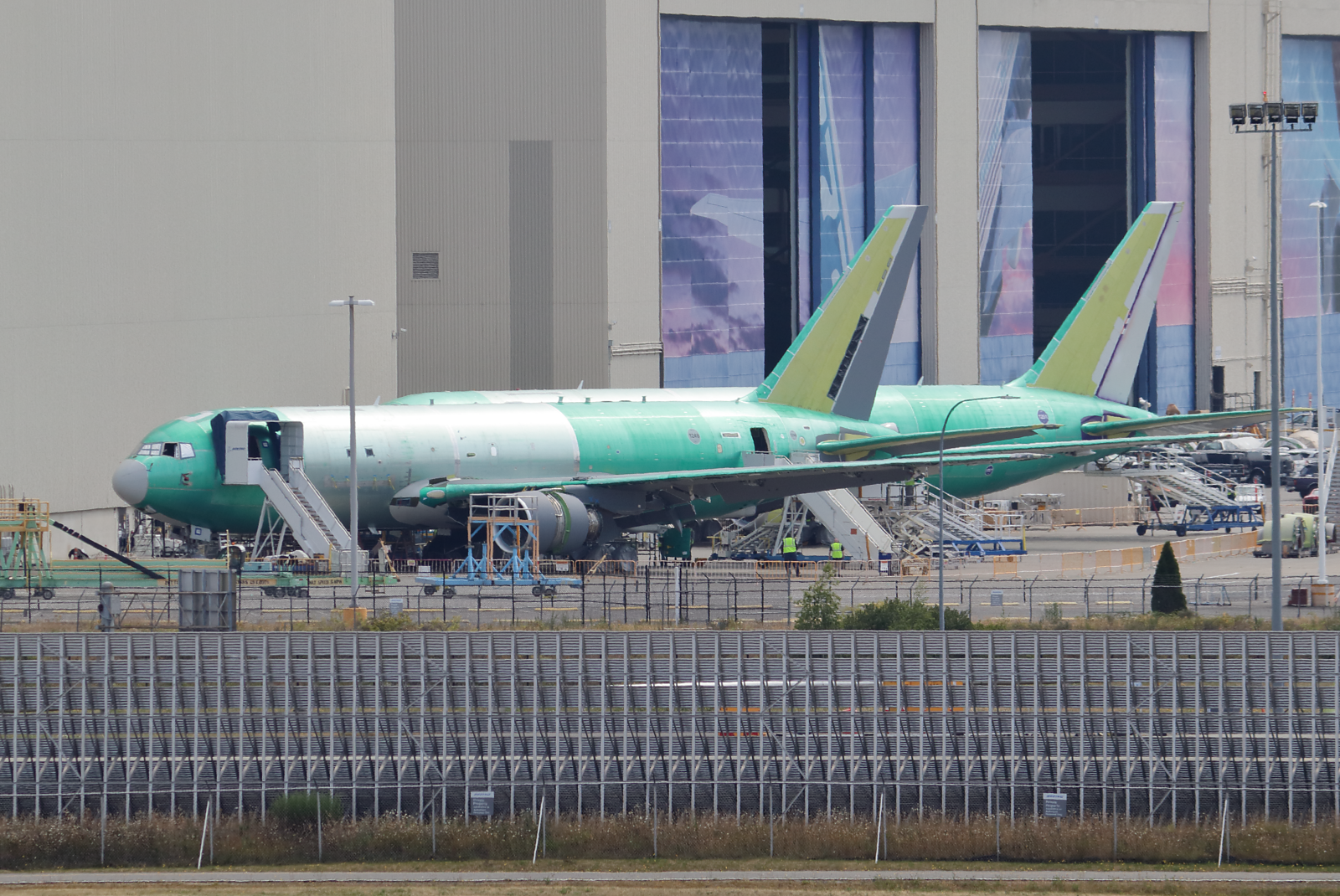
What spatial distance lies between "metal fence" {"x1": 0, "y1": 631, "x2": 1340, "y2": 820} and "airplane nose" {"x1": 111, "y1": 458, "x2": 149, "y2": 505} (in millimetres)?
26474

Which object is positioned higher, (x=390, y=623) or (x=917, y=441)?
(x=917, y=441)

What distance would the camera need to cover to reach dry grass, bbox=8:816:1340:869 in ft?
115

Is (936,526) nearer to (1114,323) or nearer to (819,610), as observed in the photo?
(1114,323)

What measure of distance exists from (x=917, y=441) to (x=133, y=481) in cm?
2955

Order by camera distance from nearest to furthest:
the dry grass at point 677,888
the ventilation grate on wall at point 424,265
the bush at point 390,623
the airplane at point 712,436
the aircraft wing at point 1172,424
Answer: the dry grass at point 677,888
the bush at point 390,623
the airplane at point 712,436
the aircraft wing at point 1172,424
the ventilation grate on wall at point 424,265

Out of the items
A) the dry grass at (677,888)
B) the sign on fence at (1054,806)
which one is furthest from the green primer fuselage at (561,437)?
→ the sign on fence at (1054,806)

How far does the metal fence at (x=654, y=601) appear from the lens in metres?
55.1

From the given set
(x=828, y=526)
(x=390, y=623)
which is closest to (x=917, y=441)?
(x=828, y=526)

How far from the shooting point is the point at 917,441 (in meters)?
77.0

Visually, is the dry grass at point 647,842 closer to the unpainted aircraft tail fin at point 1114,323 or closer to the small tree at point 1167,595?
the small tree at point 1167,595

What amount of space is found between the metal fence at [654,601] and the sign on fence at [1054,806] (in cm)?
1813

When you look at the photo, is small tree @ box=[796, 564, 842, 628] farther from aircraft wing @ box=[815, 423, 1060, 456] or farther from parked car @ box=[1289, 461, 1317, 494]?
parked car @ box=[1289, 461, 1317, 494]

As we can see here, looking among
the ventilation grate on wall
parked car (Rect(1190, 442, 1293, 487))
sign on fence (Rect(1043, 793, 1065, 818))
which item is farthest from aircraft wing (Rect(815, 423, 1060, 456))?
sign on fence (Rect(1043, 793, 1065, 818))

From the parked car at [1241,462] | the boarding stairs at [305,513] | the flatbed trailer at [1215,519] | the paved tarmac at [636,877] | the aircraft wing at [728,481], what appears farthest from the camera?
the parked car at [1241,462]
